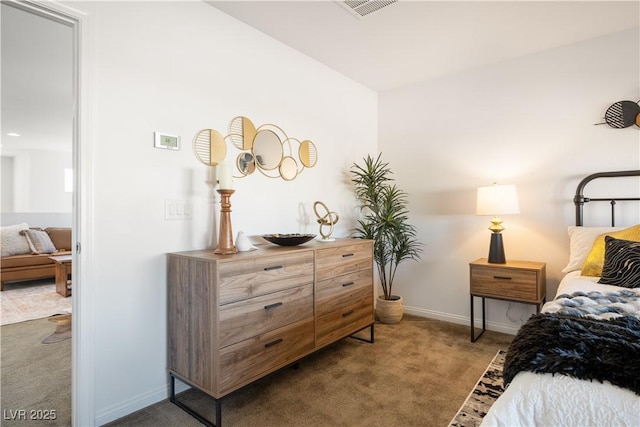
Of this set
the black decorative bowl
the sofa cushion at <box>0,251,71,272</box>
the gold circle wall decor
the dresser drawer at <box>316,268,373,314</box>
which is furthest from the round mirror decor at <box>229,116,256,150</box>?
the sofa cushion at <box>0,251,71,272</box>

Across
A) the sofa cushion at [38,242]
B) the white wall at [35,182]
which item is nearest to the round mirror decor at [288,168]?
the sofa cushion at [38,242]

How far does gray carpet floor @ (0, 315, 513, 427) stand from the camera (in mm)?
1834

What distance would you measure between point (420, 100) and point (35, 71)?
3810 mm

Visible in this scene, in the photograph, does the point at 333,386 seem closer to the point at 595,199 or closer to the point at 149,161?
the point at 149,161

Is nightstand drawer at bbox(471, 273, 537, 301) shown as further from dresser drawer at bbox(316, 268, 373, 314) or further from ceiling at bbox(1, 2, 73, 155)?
ceiling at bbox(1, 2, 73, 155)

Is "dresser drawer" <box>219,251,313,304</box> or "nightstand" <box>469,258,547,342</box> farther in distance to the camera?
"nightstand" <box>469,258,547,342</box>

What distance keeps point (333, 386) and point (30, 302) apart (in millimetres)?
4126

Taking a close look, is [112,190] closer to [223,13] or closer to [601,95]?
[223,13]

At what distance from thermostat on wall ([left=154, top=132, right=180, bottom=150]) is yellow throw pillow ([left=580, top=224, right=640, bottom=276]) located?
278cm

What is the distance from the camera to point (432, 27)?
8.29 ft

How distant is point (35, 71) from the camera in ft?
10.6

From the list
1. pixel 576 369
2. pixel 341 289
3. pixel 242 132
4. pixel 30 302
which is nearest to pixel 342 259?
pixel 341 289

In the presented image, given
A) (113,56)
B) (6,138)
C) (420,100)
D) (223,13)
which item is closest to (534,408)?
(113,56)

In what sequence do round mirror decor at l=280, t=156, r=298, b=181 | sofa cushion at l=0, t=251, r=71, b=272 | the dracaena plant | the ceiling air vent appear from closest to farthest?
the ceiling air vent, round mirror decor at l=280, t=156, r=298, b=181, the dracaena plant, sofa cushion at l=0, t=251, r=71, b=272
